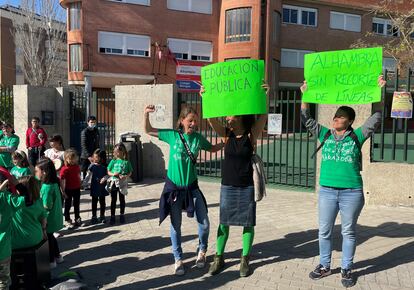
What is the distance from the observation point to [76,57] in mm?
29156

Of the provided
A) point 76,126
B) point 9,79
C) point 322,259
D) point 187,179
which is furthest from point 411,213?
point 9,79

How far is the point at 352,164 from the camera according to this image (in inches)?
168

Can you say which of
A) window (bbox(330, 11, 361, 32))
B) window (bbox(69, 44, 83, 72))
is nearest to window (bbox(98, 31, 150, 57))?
window (bbox(69, 44, 83, 72))

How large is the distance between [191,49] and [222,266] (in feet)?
92.6

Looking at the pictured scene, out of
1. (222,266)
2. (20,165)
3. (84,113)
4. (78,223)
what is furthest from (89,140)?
(222,266)

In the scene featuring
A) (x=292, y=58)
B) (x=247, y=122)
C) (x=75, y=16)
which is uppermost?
(x=75, y=16)

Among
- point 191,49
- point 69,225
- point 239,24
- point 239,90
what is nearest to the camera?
point 239,90

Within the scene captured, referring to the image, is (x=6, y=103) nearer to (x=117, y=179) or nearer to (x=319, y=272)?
(x=117, y=179)

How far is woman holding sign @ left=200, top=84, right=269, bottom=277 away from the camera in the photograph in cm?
452

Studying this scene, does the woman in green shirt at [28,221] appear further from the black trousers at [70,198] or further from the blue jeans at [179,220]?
the black trousers at [70,198]

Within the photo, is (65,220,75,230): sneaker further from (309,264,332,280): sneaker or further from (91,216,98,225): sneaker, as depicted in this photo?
(309,264,332,280): sneaker

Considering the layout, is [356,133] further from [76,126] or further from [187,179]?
[76,126]

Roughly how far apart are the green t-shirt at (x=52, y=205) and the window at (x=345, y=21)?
33565 millimetres

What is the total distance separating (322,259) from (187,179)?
1.69 m
